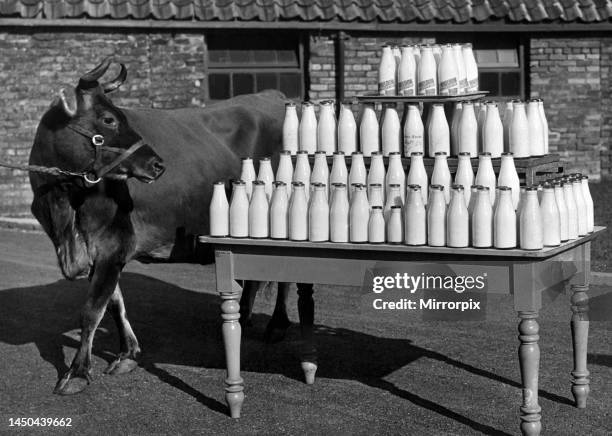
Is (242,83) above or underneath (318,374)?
above

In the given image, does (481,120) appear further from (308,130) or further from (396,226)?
(308,130)

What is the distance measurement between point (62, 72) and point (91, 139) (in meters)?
7.95

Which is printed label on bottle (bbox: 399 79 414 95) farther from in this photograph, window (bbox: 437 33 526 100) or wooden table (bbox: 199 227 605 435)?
window (bbox: 437 33 526 100)

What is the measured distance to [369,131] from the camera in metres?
6.69

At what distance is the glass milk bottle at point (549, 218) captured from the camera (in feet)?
19.2

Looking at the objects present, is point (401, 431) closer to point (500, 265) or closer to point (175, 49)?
point (500, 265)

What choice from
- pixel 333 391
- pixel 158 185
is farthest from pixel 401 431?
pixel 158 185

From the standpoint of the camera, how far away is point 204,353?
26.7ft

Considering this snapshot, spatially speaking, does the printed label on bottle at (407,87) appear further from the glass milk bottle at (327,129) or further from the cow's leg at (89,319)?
the cow's leg at (89,319)

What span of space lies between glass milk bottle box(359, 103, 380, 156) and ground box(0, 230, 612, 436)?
1.47 meters

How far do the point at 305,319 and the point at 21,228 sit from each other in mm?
8135

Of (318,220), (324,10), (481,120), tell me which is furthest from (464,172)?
(324,10)

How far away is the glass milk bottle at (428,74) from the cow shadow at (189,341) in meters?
1.81

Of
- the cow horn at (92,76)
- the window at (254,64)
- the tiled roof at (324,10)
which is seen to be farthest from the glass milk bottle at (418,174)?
the window at (254,64)
